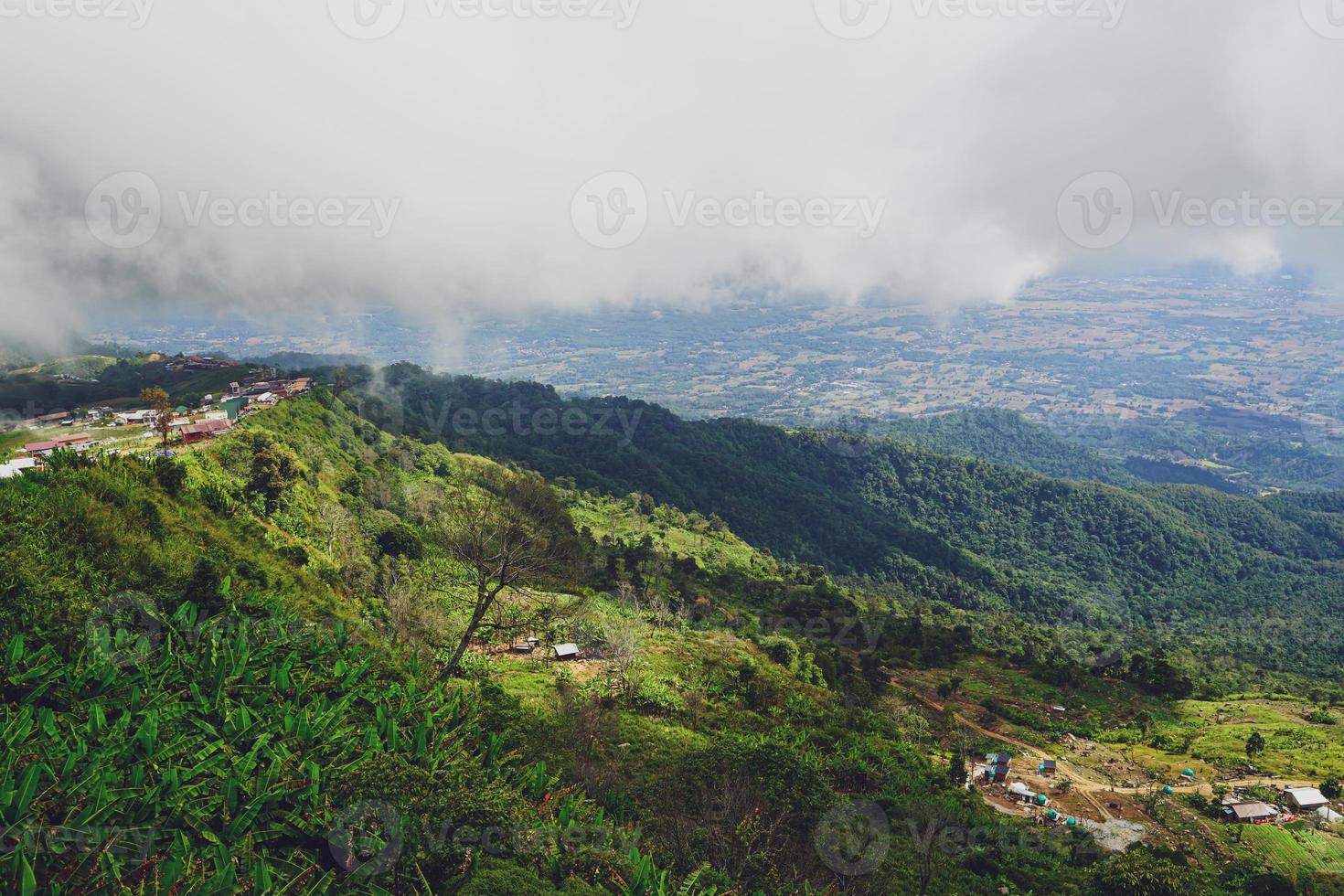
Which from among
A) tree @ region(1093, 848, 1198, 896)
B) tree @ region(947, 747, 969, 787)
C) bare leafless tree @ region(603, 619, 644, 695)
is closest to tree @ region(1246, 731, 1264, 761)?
tree @ region(947, 747, 969, 787)

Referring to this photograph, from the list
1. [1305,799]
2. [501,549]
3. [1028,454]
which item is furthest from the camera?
[1028,454]

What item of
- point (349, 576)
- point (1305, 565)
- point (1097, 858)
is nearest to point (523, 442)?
point (349, 576)

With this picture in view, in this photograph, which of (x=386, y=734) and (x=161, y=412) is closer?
(x=386, y=734)

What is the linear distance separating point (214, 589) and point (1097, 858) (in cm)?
2525

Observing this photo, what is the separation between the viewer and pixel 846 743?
23.7m

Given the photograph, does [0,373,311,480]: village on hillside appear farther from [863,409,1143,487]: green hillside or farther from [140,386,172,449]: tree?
[863,409,1143,487]: green hillside

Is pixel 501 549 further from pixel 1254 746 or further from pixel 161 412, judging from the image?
pixel 1254 746

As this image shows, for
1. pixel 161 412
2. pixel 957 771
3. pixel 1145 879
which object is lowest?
pixel 957 771

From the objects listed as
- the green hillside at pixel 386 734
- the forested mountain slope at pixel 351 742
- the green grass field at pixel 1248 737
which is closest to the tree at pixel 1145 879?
the green hillside at pixel 386 734

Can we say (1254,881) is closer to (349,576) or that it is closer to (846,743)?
(846,743)

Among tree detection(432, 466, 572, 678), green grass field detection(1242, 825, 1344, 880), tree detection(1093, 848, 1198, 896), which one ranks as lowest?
green grass field detection(1242, 825, 1344, 880)

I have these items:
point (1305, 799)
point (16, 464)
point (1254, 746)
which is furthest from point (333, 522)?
point (1254, 746)

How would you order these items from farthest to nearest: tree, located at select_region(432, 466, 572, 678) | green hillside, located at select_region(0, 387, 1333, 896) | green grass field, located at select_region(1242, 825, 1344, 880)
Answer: green grass field, located at select_region(1242, 825, 1344, 880) < tree, located at select_region(432, 466, 572, 678) < green hillside, located at select_region(0, 387, 1333, 896)

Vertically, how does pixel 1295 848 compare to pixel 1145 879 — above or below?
below
